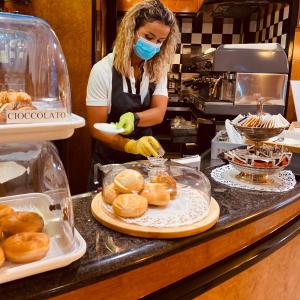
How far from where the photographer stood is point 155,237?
3.34 feet

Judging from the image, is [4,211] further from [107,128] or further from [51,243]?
[107,128]

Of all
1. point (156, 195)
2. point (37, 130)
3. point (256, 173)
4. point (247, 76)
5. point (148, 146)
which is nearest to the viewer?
point (37, 130)

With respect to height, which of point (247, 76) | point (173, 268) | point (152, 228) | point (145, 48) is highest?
point (145, 48)

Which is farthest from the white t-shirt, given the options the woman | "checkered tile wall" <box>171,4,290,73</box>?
"checkered tile wall" <box>171,4,290,73</box>

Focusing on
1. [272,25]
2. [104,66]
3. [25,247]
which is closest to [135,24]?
[104,66]

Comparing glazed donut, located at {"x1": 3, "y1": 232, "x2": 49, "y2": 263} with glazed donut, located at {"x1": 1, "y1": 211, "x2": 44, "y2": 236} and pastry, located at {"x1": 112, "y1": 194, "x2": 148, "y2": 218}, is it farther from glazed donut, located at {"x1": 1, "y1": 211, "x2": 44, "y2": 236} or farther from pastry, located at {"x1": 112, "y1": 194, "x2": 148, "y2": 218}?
pastry, located at {"x1": 112, "y1": 194, "x2": 148, "y2": 218}

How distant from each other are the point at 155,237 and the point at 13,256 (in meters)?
0.39

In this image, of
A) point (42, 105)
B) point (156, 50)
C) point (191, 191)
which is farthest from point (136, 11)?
point (42, 105)

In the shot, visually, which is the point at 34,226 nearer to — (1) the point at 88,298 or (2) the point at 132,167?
(1) the point at 88,298

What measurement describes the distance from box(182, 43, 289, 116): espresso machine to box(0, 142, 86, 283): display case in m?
2.26

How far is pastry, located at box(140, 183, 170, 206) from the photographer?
114 cm

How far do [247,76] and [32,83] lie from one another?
244 cm

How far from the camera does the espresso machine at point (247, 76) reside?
10.1 ft

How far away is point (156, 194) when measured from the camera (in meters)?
1.14
